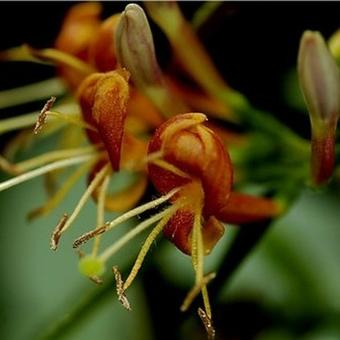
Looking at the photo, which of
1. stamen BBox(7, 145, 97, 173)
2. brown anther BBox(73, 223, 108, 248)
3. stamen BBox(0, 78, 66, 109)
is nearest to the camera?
brown anther BBox(73, 223, 108, 248)

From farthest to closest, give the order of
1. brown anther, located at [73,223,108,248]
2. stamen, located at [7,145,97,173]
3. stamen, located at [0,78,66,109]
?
stamen, located at [0,78,66,109], stamen, located at [7,145,97,173], brown anther, located at [73,223,108,248]

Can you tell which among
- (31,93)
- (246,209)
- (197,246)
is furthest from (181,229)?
(31,93)

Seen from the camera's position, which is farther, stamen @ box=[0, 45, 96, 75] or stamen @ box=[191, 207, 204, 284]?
stamen @ box=[0, 45, 96, 75]

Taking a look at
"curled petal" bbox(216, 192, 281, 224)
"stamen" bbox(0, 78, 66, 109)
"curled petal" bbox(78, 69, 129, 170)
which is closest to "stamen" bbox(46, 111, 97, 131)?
"curled petal" bbox(78, 69, 129, 170)

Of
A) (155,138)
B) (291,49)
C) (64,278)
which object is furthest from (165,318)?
(155,138)

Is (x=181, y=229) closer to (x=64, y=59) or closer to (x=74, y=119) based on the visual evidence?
(x=74, y=119)

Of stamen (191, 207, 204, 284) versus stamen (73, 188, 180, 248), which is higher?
stamen (73, 188, 180, 248)

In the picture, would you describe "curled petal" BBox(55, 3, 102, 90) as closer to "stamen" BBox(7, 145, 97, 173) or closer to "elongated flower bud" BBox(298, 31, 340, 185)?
"stamen" BBox(7, 145, 97, 173)

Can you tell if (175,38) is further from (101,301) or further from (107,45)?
(101,301)
